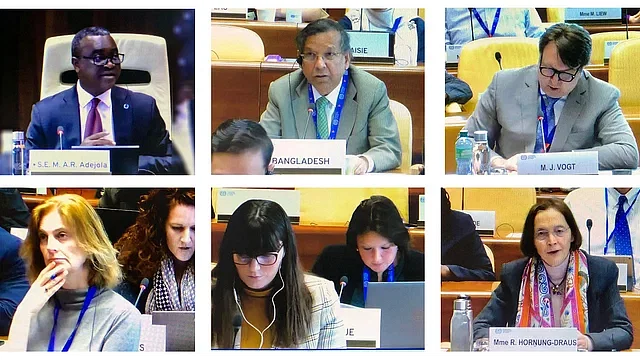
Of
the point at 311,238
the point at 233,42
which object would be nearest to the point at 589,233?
the point at 311,238

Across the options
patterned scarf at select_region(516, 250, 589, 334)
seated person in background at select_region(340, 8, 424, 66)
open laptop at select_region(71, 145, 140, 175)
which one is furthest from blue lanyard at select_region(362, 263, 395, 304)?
open laptop at select_region(71, 145, 140, 175)

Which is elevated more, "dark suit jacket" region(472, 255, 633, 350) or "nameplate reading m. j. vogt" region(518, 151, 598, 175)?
"nameplate reading m. j. vogt" region(518, 151, 598, 175)

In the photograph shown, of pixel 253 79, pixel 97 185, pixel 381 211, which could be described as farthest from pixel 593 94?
pixel 97 185

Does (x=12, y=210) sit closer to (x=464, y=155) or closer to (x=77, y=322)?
(x=77, y=322)

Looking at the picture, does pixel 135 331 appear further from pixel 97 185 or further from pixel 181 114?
pixel 181 114

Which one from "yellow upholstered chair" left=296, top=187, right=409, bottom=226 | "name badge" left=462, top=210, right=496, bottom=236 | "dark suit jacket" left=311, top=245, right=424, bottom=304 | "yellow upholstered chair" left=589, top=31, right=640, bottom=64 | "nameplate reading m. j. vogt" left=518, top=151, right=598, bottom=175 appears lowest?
"dark suit jacket" left=311, top=245, right=424, bottom=304

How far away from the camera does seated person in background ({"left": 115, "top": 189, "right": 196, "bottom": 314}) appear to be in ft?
8.20

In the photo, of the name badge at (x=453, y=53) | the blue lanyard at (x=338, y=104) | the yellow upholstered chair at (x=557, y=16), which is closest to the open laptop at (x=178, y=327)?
the blue lanyard at (x=338, y=104)

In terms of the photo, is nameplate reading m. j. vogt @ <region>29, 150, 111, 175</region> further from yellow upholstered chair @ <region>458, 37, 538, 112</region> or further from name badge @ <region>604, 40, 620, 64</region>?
name badge @ <region>604, 40, 620, 64</region>

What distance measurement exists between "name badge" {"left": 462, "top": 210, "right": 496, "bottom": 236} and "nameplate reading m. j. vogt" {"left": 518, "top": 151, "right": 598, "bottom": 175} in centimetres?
15

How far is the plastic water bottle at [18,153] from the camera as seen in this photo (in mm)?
2465

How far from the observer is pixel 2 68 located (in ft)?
8.10

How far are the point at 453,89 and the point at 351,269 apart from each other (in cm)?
59

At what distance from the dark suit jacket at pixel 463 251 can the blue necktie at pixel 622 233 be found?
1.18ft
